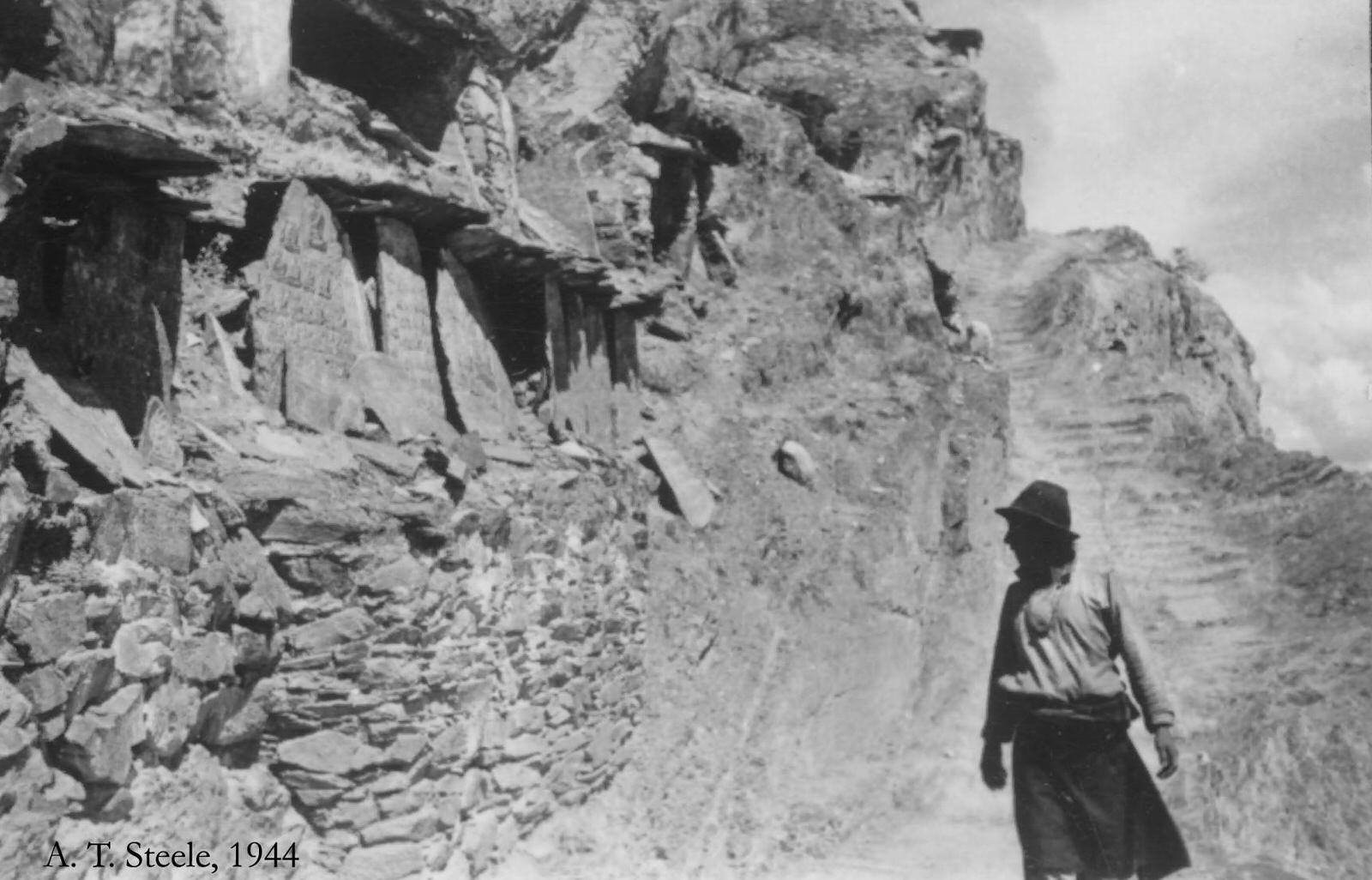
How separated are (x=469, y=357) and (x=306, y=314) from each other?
165 centimetres

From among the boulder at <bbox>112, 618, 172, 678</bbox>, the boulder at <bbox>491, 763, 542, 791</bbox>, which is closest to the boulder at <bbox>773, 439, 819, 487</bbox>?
the boulder at <bbox>491, 763, 542, 791</bbox>

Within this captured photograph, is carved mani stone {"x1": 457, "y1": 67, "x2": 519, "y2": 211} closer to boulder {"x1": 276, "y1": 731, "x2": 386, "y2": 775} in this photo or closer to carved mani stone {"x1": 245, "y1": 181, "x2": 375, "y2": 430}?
carved mani stone {"x1": 245, "y1": 181, "x2": 375, "y2": 430}

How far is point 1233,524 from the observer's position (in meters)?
14.3

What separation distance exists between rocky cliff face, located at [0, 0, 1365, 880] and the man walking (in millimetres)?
3369

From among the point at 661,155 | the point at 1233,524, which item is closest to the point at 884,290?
the point at 661,155

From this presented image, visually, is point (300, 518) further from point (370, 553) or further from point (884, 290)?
point (884, 290)

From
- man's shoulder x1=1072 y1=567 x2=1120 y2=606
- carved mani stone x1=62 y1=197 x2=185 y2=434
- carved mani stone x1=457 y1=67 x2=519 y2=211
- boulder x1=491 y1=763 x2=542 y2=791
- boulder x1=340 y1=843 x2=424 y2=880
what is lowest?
boulder x1=340 y1=843 x2=424 y2=880

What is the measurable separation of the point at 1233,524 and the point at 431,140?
39.1 feet


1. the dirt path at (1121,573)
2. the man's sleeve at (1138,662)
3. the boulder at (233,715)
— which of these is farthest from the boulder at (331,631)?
the dirt path at (1121,573)

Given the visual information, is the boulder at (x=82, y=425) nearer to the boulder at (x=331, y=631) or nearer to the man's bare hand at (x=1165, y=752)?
the boulder at (x=331, y=631)

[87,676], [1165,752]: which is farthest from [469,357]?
[1165,752]

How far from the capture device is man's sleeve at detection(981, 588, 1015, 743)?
14.8ft

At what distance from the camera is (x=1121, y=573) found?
13164 millimetres

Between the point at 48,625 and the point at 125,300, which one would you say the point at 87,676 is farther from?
the point at 125,300
